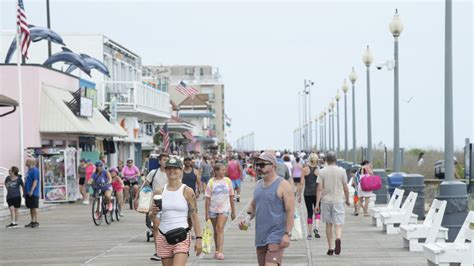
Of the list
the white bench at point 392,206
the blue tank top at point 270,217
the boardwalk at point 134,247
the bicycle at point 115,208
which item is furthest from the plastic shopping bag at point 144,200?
the bicycle at point 115,208

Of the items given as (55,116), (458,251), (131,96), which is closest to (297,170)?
(55,116)

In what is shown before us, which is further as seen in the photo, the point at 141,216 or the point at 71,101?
the point at 71,101

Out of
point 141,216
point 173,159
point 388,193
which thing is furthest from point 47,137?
point 173,159

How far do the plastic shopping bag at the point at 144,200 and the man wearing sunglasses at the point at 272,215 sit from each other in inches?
150

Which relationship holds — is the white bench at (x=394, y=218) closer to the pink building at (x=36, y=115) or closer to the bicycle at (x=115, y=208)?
the bicycle at (x=115, y=208)

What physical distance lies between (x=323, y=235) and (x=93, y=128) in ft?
70.6

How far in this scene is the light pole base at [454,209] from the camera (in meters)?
15.1

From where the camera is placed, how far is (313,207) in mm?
19219

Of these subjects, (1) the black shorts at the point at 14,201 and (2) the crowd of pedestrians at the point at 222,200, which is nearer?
(2) the crowd of pedestrians at the point at 222,200

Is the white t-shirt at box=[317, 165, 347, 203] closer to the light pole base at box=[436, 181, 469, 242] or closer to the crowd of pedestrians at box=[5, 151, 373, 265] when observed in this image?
the crowd of pedestrians at box=[5, 151, 373, 265]

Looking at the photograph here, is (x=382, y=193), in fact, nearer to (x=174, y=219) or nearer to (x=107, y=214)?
(x=107, y=214)

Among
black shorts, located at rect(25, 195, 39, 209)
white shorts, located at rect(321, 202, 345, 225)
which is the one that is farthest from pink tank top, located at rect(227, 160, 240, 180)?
white shorts, located at rect(321, 202, 345, 225)

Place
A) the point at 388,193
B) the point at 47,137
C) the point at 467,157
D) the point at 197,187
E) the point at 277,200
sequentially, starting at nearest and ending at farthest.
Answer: the point at 277,200 < the point at 197,187 < the point at 388,193 < the point at 467,157 < the point at 47,137

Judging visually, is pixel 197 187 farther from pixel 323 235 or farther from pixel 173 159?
pixel 173 159
